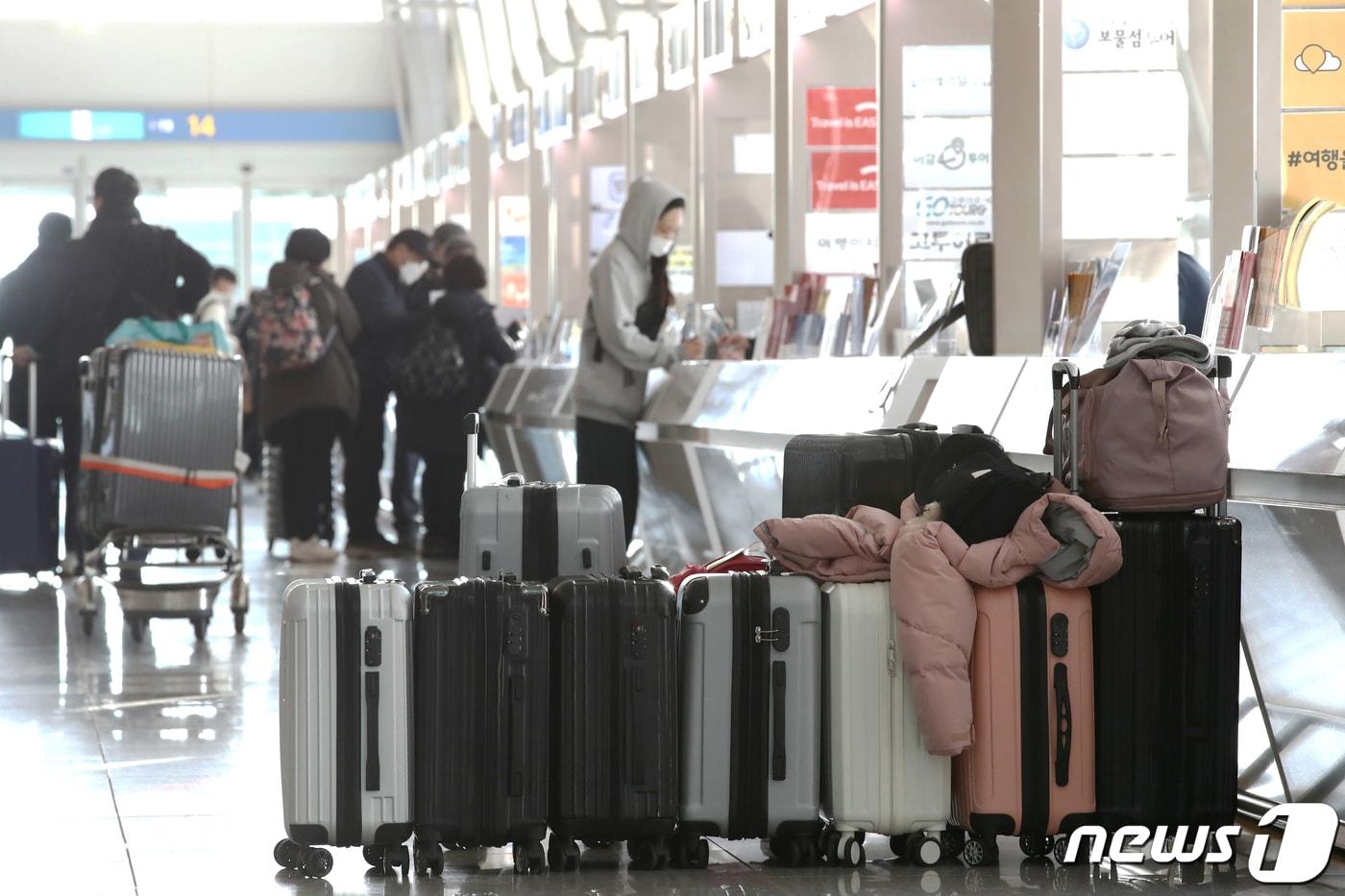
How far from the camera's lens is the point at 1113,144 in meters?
6.93

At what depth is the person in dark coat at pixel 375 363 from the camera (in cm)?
1166

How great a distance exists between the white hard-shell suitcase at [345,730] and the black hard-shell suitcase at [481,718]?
5 cm

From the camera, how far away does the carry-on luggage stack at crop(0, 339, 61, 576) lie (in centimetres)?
949

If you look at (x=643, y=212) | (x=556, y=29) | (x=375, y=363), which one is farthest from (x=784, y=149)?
(x=556, y=29)

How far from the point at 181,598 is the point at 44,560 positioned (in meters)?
0.85

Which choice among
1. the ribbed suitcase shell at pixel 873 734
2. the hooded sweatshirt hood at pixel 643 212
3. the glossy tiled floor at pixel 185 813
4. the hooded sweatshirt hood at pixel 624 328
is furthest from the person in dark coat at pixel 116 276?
the ribbed suitcase shell at pixel 873 734

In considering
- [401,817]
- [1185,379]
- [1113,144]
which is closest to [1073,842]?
[1185,379]

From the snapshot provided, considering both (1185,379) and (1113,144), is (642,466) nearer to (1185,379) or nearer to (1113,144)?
(1113,144)

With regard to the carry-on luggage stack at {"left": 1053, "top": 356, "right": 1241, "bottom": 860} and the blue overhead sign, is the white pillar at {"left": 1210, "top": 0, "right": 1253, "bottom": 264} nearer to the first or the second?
the carry-on luggage stack at {"left": 1053, "top": 356, "right": 1241, "bottom": 860}

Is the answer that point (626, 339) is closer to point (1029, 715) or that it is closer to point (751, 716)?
point (751, 716)

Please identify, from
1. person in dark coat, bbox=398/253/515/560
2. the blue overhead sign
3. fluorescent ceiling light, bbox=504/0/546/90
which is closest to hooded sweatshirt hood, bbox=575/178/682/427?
person in dark coat, bbox=398/253/515/560

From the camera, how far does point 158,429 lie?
7883 mm

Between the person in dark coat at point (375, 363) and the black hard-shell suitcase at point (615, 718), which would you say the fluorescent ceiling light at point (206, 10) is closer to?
the person in dark coat at point (375, 363)

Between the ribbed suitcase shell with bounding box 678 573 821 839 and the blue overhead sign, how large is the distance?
2468 cm
